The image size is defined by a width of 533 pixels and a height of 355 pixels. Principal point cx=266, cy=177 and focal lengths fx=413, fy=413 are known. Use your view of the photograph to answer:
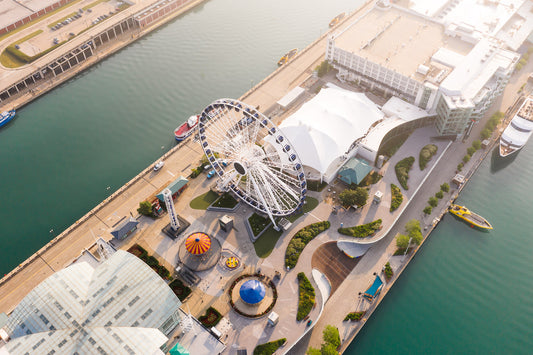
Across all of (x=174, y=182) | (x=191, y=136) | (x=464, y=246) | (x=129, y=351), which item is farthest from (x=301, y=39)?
(x=129, y=351)

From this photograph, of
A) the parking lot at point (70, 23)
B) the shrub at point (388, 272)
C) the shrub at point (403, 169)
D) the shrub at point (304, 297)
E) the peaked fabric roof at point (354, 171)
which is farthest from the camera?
the parking lot at point (70, 23)

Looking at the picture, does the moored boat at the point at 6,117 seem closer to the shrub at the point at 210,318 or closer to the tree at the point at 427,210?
the shrub at the point at 210,318

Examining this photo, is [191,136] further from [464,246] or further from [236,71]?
[464,246]

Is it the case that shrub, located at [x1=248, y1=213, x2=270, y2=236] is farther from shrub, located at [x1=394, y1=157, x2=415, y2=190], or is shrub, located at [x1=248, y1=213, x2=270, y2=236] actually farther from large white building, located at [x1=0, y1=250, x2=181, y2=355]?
shrub, located at [x1=394, y1=157, x2=415, y2=190]

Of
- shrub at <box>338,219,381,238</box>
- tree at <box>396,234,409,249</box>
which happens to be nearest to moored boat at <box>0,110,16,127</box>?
shrub at <box>338,219,381,238</box>

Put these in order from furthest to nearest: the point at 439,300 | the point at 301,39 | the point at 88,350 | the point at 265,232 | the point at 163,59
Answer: the point at 301,39 → the point at 163,59 → the point at 265,232 → the point at 439,300 → the point at 88,350

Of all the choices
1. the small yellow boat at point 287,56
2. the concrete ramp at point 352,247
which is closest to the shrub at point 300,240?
the concrete ramp at point 352,247
